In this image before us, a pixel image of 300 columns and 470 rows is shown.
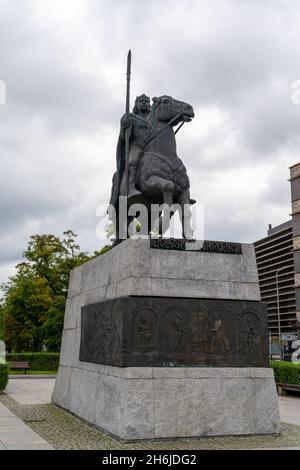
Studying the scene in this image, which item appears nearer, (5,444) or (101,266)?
(5,444)

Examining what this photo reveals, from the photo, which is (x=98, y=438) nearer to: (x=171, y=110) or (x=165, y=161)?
(x=165, y=161)

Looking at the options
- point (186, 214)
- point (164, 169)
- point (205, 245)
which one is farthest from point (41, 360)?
point (205, 245)

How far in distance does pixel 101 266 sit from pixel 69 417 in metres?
3.24

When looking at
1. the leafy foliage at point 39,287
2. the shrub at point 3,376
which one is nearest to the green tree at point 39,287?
the leafy foliage at point 39,287

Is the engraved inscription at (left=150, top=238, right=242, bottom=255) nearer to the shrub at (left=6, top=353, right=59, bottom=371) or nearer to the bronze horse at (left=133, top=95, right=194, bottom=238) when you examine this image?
the bronze horse at (left=133, top=95, right=194, bottom=238)

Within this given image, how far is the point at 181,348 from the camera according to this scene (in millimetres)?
9102

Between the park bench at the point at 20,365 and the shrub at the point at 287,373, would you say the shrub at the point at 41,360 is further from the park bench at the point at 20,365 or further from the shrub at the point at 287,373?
the shrub at the point at 287,373

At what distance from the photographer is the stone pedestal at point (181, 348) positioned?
28.7ft

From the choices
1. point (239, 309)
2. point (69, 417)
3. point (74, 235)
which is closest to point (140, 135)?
point (239, 309)

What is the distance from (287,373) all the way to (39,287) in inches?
863

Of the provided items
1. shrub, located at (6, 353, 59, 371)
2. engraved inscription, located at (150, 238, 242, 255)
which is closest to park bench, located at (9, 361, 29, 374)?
shrub, located at (6, 353, 59, 371)

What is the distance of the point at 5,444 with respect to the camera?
26.3ft

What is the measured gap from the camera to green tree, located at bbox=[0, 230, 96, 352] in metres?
35.8

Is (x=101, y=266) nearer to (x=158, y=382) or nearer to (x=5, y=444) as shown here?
(x=158, y=382)
